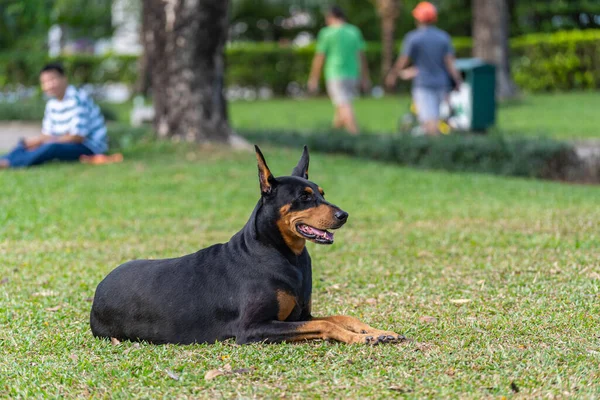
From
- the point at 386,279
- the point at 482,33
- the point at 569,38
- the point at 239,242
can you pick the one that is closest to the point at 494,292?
the point at 386,279

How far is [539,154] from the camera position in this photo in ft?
44.0

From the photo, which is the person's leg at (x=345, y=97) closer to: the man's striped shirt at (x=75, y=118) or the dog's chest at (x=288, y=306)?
the man's striped shirt at (x=75, y=118)

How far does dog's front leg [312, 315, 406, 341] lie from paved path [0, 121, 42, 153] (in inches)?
494

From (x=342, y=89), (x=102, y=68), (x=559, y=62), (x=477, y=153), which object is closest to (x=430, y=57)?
(x=477, y=153)

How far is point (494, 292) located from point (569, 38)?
24359 millimetres

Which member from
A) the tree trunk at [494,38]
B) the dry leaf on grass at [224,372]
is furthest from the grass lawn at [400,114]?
the dry leaf on grass at [224,372]

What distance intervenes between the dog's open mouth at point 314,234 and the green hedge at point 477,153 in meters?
8.92

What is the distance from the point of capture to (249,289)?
16.7 feet

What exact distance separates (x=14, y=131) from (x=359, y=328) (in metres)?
15.7

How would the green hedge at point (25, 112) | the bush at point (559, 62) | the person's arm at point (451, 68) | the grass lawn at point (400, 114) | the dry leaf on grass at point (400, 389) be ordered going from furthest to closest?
the bush at point (559, 62)
the green hedge at point (25, 112)
the grass lawn at point (400, 114)
the person's arm at point (451, 68)
the dry leaf on grass at point (400, 389)

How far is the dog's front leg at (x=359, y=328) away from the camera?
506 centimetres

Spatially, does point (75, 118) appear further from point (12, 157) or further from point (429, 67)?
point (429, 67)

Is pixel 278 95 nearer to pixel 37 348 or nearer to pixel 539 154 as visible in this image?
pixel 539 154

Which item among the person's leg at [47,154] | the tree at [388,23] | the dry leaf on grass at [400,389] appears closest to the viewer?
the dry leaf on grass at [400,389]
